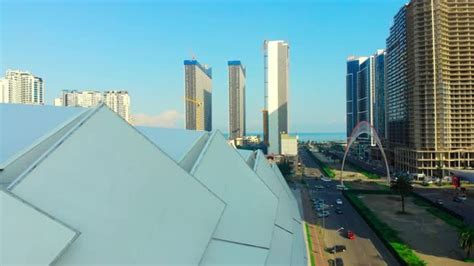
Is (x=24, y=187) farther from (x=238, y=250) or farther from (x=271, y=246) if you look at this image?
(x=271, y=246)

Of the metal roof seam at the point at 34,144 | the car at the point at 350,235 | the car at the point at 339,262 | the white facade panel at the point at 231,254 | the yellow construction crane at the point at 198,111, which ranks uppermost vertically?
the yellow construction crane at the point at 198,111

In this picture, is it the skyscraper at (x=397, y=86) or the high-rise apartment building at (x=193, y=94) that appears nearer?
the skyscraper at (x=397, y=86)

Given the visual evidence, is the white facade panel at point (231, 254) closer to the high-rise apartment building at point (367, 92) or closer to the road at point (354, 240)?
the road at point (354, 240)

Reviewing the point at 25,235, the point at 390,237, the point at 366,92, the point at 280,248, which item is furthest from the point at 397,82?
the point at 25,235

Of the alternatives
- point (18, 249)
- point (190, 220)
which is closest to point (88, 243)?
point (18, 249)

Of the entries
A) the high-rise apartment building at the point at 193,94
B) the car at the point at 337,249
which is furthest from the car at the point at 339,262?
the high-rise apartment building at the point at 193,94

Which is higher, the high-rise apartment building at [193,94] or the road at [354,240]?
the high-rise apartment building at [193,94]
